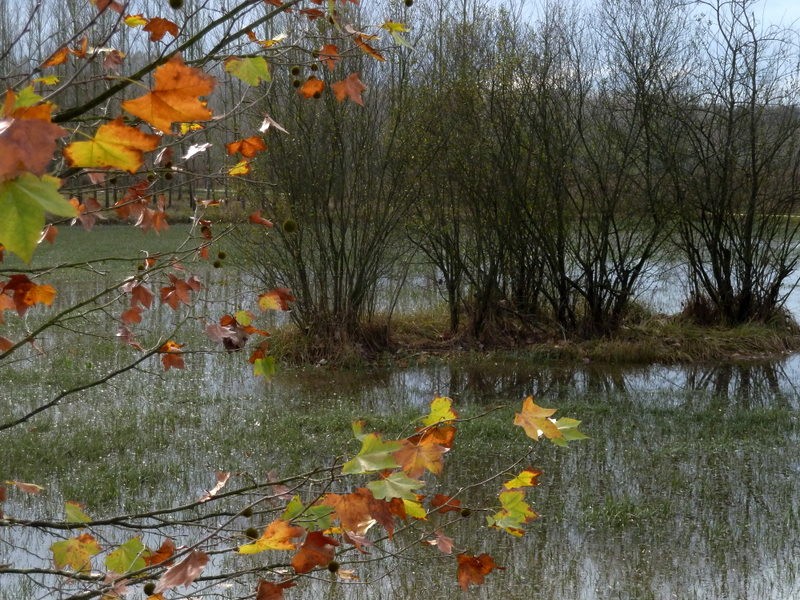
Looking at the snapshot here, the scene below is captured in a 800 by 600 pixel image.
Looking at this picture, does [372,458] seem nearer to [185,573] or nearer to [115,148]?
[185,573]

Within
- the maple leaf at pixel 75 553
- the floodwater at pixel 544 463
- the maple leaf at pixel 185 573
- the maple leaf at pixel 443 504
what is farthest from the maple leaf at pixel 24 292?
the floodwater at pixel 544 463

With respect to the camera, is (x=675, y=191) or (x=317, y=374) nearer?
(x=317, y=374)

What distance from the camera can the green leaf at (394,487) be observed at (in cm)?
124

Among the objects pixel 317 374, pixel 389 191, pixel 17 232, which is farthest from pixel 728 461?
pixel 17 232

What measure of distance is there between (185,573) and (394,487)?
33cm

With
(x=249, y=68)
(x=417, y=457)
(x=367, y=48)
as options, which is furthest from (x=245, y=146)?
(x=417, y=457)

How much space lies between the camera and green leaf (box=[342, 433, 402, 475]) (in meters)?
1.20

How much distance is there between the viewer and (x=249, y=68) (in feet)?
4.75

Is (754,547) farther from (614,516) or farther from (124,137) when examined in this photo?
(124,137)

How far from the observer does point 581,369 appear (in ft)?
34.6

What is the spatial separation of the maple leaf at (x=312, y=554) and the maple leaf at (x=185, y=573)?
15 cm

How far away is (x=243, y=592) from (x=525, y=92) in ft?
28.2

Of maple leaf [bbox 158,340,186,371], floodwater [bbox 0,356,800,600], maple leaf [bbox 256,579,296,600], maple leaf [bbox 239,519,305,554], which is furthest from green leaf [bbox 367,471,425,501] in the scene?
floodwater [bbox 0,356,800,600]

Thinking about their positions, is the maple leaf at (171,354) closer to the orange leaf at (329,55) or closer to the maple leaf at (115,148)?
the orange leaf at (329,55)
